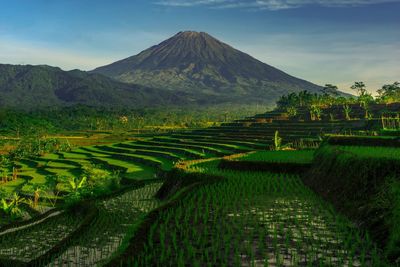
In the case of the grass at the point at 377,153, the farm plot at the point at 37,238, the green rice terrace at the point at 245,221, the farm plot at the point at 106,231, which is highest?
the grass at the point at 377,153

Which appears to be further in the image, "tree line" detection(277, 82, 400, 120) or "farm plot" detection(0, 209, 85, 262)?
"tree line" detection(277, 82, 400, 120)

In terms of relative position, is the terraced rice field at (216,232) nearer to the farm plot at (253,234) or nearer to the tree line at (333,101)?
the farm plot at (253,234)

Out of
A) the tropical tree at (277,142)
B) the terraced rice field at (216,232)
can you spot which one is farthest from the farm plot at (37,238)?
the tropical tree at (277,142)

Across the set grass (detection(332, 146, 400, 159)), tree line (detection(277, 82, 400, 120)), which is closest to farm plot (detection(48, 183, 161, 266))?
grass (detection(332, 146, 400, 159))

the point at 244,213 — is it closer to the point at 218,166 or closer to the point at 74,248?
the point at 74,248

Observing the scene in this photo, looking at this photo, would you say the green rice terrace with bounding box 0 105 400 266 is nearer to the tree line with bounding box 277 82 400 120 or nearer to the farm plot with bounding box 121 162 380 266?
the farm plot with bounding box 121 162 380 266

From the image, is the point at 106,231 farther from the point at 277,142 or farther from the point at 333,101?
the point at 333,101

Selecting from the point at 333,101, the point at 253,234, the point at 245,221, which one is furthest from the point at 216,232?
the point at 333,101
